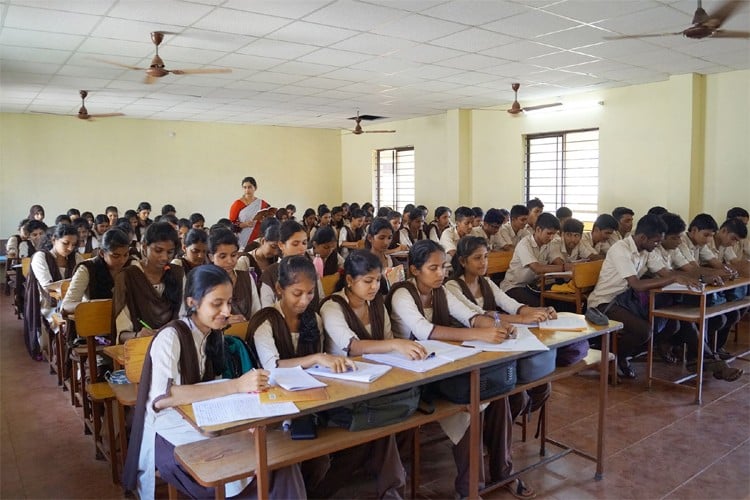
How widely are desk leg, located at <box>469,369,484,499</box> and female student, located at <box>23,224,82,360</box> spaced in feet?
12.7

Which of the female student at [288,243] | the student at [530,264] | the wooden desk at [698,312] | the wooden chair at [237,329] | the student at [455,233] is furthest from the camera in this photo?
the student at [455,233]

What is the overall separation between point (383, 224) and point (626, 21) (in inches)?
104

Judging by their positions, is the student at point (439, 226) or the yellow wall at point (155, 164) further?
the yellow wall at point (155, 164)

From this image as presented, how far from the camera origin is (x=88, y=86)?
23.9 feet

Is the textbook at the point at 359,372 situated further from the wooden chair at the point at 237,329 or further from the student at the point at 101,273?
the student at the point at 101,273

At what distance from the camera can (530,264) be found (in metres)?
5.25

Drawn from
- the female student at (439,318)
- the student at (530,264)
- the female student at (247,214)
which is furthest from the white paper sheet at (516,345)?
the female student at (247,214)

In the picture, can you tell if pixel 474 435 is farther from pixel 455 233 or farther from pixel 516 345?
pixel 455 233

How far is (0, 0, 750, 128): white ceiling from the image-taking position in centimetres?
440

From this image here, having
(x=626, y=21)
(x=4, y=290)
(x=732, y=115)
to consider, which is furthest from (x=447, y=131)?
(x=4, y=290)

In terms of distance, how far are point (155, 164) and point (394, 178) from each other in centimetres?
472

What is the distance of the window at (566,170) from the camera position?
27.8 feet

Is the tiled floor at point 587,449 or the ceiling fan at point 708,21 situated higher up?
the ceiling fan at point 708,21

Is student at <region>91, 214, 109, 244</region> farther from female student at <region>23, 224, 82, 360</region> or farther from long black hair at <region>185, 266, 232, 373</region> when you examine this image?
long black hair at <region>185, 266, 232, 373</region>
